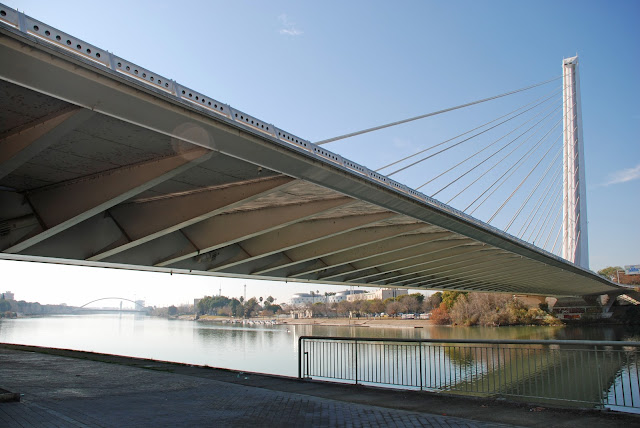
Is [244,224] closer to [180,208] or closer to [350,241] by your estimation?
[180,208]

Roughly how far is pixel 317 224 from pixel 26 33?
32.4 ft

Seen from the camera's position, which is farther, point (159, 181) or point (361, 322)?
point (361, 322)

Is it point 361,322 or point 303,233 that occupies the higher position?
point 303,233

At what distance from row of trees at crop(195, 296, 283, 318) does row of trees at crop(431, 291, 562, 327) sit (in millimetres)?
93876

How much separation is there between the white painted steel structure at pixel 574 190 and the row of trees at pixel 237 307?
12691 centimetres

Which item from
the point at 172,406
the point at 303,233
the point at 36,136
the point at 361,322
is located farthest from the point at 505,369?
the point at 361,322

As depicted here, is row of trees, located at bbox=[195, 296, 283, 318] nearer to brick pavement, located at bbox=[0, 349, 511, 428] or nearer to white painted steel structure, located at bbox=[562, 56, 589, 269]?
white painted steel structure, located at bbox=[562, 56, 589, 269]

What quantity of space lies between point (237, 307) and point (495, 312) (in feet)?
369

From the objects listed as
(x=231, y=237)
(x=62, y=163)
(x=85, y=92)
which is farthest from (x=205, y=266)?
(x=85, y=92)

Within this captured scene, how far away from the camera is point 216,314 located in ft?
599

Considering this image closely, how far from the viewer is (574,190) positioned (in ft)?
138

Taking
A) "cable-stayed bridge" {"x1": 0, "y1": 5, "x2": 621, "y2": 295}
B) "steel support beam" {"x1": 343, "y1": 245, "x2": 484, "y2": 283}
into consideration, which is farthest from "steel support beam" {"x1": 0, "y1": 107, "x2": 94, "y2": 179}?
"steel support beam" {"x1": 343, "y1": 245, "x2": 484, "y2": 283}

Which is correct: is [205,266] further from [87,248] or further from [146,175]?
[146,175]

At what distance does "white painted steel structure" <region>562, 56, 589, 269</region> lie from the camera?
4122 centimetres
